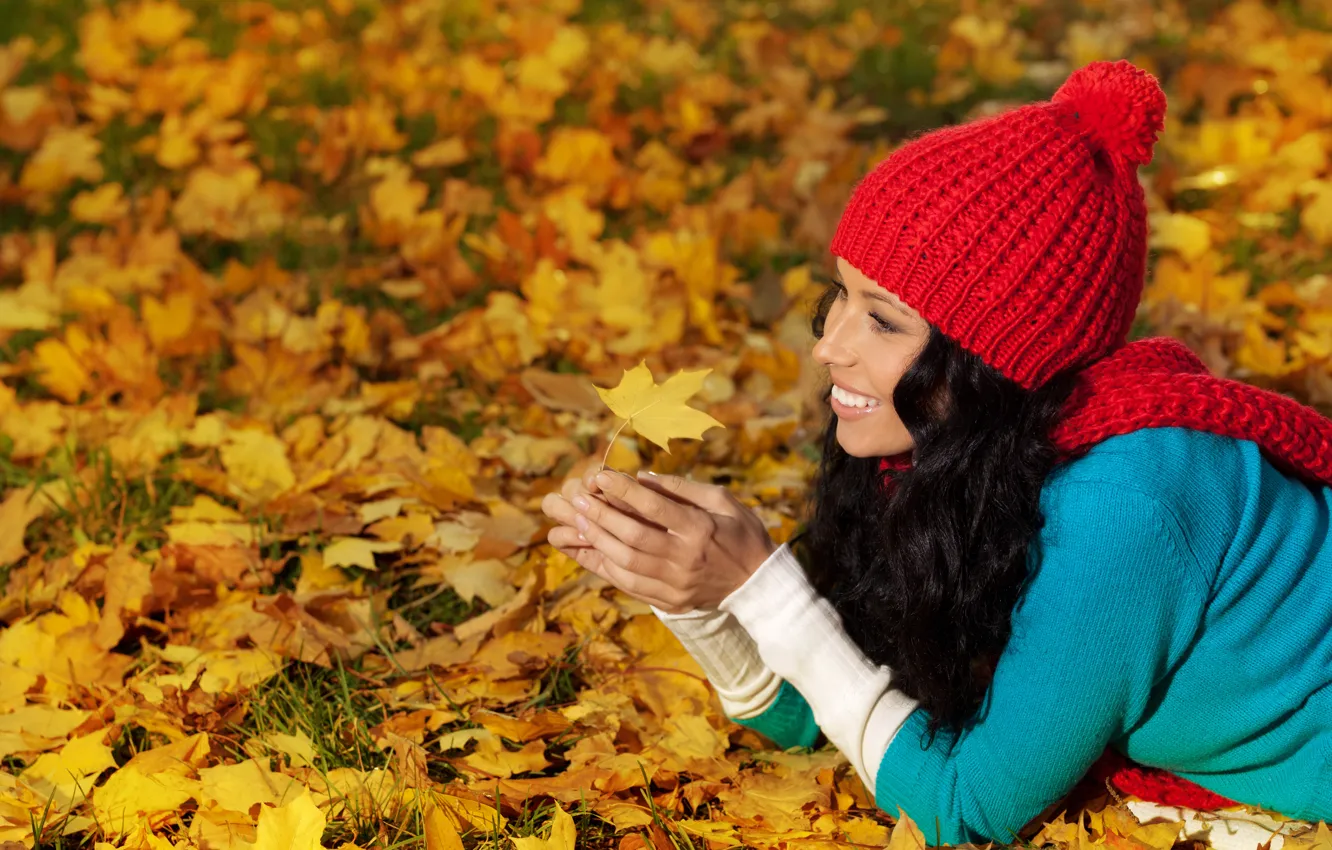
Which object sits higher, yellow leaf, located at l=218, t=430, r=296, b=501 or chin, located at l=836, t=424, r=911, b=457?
chin, located at l=836, t=424, r=911, b=457

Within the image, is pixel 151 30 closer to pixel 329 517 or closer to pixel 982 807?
pixel 329 517

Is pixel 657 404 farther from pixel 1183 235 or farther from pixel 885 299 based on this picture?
pixel 1183 235

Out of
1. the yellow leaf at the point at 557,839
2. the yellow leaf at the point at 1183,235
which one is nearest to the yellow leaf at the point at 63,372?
the yellow leaf at the point at 557,839

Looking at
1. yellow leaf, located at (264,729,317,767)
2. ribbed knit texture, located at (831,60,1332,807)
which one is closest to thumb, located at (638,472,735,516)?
ribbed knit texture, located at (831,60,1332,807)

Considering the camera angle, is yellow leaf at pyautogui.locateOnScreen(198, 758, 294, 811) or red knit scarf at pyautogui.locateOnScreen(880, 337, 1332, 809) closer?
red knit scarf at pyautogui.locateOnScreen(880, 337, 1332, 809)

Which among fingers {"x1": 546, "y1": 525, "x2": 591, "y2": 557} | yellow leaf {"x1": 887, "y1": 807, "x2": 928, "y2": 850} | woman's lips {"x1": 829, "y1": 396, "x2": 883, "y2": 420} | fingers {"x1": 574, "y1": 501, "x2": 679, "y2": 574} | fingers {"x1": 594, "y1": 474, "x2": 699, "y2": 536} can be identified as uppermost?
woman's lips {"x1": 829, "y1": 396, "x2": 883, "y2": 420}

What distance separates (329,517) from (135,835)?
0.78m

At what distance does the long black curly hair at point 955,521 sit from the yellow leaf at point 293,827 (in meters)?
0.77

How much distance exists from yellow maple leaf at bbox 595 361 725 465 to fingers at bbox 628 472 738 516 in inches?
4.3

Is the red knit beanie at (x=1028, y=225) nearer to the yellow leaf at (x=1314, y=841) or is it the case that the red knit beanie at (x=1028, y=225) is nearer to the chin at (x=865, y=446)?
the chin at (x=865, y=446)

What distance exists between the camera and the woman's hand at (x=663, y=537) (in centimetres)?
166

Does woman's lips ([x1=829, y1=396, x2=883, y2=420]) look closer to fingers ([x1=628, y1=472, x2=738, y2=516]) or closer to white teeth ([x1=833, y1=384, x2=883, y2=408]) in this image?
white teeth ([x1=833, y1=384, x2=883, y2=408])

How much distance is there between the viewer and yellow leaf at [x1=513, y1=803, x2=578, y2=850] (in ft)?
5.35

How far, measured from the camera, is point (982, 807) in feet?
5.46
